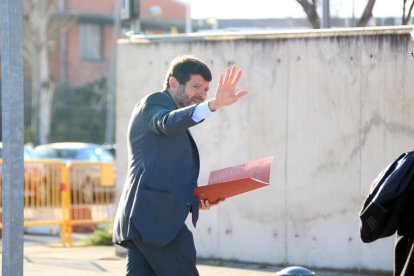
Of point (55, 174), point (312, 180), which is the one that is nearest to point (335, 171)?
point (312, 180)

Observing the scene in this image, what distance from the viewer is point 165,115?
5246mm

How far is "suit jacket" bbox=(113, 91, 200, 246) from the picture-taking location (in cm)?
535

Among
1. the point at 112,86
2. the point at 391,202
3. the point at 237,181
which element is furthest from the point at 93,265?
the point at 112,86

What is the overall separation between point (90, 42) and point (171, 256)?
4230 centimetres

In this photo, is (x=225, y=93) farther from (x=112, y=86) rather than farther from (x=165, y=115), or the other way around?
(x=112, y=86)

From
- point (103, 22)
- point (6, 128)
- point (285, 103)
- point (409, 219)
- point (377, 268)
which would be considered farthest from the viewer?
point (103, 22)

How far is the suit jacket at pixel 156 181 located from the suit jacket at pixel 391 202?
3.43 ft

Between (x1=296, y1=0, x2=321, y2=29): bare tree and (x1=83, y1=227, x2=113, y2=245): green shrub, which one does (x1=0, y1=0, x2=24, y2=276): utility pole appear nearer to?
(x1=296, y1=0, x2=321, y2=29): bare tree

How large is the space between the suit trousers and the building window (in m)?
41.6

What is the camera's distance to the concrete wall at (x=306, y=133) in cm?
911

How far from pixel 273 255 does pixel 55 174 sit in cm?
→ 576

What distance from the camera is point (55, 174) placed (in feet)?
48.0

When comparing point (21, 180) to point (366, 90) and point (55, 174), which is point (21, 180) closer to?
point (366, 90)

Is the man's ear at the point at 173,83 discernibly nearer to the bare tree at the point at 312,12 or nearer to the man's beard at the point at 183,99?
the man's beard at the point at 183,99
